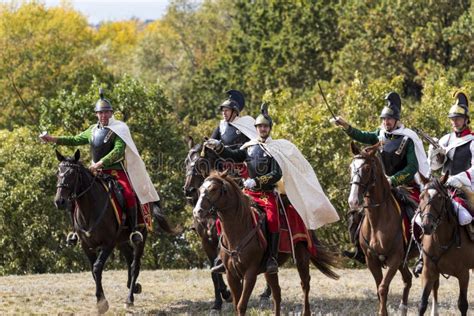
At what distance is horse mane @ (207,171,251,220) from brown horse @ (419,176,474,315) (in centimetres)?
255

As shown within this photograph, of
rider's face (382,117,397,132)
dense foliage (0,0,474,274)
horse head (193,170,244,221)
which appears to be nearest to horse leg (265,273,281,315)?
horse head (193,170,244,221)

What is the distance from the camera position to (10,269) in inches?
1535

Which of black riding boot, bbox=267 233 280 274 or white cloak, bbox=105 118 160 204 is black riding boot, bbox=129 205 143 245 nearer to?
white cloak, bbox=105 118 160 204

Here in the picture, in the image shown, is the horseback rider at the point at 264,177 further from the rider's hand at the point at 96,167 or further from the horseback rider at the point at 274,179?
the rider's hand at the point at 96,167

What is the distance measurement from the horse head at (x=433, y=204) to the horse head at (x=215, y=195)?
2.63m

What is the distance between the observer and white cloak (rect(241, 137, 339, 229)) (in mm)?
16922

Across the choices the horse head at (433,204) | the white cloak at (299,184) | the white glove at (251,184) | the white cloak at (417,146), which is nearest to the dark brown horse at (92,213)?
the white cloak at (299,184)

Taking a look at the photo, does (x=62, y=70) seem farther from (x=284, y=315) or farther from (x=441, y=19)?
(x=284, y=315)

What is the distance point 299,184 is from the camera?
1733 centimetres

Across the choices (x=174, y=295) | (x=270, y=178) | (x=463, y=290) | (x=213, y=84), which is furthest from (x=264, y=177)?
(x=213, y=84)

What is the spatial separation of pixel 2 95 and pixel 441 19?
2606 centimetres

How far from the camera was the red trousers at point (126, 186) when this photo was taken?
1944 centimetres

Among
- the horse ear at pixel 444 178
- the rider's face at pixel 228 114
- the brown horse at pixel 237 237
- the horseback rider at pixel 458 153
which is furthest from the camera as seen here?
the rider's face at pixel 228 114

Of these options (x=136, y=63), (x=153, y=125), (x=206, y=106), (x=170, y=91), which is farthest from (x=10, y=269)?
(x=136, y=63)
